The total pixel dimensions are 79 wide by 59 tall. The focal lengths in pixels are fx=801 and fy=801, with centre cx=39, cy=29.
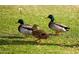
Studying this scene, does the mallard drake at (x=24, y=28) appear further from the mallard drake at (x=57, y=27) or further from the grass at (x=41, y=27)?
the mallard drake at (x=57, y=27)

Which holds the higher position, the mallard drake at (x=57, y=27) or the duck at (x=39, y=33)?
the mallard drake at (x=57, y=27)

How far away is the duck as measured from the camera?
7988 mm

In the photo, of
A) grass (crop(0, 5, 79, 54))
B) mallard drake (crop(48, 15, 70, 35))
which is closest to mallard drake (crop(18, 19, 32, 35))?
grass (crop(0, 5, 79, 54))

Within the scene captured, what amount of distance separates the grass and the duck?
4cm

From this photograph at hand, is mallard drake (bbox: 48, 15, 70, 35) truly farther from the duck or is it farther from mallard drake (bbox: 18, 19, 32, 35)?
mallard drake (bbox: 18, 19, 32, 35)

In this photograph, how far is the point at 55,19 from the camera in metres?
7.98

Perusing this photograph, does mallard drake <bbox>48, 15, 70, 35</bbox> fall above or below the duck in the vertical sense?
above

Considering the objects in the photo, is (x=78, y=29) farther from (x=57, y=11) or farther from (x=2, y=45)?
(x=2, y=45)

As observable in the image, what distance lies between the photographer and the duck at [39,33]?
799cm

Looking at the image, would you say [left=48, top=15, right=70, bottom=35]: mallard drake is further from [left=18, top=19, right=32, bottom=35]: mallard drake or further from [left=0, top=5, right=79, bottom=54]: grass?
[left=18, top=19, right=32, bottom=35]: mallard drake

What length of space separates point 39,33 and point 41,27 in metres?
0.07

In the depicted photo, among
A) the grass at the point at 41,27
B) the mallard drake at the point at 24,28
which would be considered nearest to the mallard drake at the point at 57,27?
the grass at the point at 41,27

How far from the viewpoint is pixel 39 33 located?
8000 millimetres

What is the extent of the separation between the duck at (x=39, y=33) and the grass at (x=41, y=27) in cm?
4
